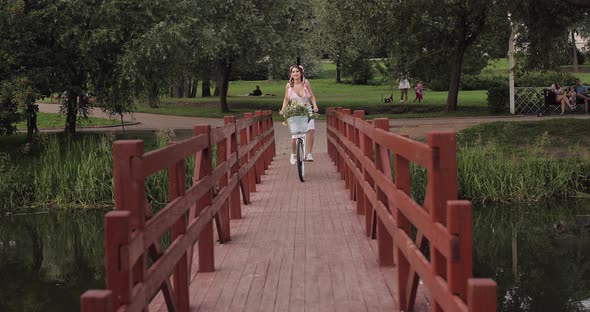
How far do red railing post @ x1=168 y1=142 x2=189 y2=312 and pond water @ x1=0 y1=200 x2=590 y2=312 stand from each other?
343 cm

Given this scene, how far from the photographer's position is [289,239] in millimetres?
8758

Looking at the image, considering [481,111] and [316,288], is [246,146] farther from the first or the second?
[481,111]

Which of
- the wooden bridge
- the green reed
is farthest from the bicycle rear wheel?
the green reed

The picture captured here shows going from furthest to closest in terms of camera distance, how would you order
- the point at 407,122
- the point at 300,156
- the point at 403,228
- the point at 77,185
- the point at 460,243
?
1. the point at 407,122
2. the point at 77,185
3. the point at 300,156
4. the point at 403,228
5. the point at 460,243

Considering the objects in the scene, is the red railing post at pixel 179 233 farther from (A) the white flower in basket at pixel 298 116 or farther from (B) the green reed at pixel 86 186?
(B) the green reed at pixel 86 186

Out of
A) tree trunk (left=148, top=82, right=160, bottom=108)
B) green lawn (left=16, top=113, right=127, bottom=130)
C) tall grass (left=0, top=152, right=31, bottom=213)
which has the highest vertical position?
tree trunk (left=148, top=82, right=160, bottom=108)

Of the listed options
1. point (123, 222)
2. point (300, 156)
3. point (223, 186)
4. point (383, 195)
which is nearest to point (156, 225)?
point (123, 222)

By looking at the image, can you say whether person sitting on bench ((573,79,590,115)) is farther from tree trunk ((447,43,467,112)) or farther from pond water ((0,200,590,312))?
pond water ((0,200,590,312))

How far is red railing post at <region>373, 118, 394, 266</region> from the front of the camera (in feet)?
20.8

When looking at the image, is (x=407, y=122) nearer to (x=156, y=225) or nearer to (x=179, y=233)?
(x=179, y=233)

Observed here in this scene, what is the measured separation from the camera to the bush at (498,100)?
106ft

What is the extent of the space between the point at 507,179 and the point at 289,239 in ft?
22.2

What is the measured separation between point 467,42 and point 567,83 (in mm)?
11279

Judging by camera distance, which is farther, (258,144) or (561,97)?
(561,97)
